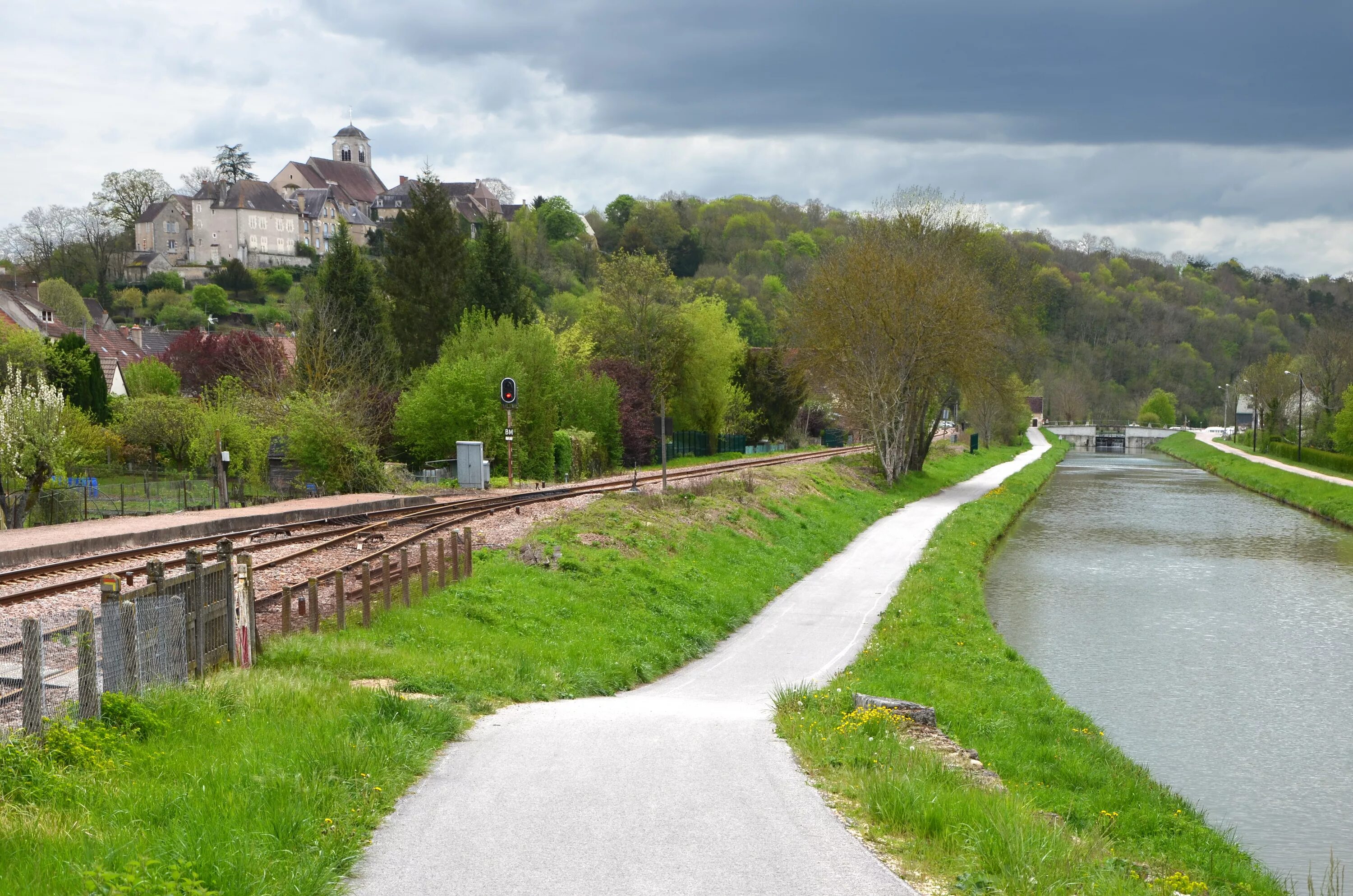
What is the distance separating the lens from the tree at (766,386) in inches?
2950

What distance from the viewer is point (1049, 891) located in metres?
6.99

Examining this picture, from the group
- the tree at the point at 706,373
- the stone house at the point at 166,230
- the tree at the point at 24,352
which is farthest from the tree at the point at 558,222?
the tree at the point at 24,352

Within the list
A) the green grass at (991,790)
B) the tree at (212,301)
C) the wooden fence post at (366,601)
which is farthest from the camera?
the tree at (212,301)

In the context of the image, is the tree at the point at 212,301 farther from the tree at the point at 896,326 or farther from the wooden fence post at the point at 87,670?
the wooden fence post at the point at 87,670

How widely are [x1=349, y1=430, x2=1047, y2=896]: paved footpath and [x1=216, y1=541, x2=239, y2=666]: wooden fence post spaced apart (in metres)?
3.03

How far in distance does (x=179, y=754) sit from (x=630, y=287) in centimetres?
5860

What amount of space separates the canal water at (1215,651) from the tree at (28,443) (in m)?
27.8

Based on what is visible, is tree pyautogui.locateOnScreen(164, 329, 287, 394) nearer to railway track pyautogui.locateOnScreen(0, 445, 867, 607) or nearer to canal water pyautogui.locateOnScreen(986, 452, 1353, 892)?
railway track pyautogui.locateOnScreen(0, 445, 867, 607)

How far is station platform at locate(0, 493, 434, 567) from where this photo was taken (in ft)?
71.3

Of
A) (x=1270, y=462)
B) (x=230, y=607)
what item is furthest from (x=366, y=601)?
A: (x=1270, y=462)

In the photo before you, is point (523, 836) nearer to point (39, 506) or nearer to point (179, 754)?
point (179, 754)

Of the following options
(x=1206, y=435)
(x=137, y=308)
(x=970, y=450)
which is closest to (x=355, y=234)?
(x=137, y=308)

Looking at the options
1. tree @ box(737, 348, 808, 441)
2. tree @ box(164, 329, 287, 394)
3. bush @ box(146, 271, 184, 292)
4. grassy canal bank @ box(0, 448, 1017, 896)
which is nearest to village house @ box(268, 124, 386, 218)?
bush @ box(146, 271, 184, 292)

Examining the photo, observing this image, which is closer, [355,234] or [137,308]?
[137,308]
